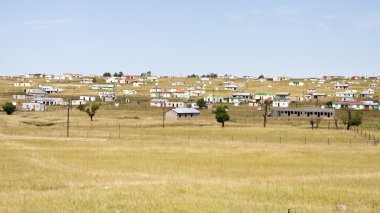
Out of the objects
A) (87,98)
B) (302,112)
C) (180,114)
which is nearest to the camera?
(180,114)

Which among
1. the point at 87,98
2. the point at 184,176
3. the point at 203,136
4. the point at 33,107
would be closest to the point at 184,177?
the point at 184,176

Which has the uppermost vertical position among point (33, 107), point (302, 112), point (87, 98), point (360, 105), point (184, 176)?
point (184, 176)

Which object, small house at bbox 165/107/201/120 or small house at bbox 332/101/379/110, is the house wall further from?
small house at bbox 332/101/379/110

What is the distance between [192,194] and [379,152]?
103 feet

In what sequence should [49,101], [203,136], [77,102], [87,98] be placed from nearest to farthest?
[203,136] < [49,101] < [77,102] < [87,98]

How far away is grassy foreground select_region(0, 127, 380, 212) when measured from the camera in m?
22.8

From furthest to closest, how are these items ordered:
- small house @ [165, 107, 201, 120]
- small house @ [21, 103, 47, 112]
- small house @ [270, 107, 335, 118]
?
small house @ [21, 103, 47, 112] → small house @ [270, 107, 335, 118] → small house @ [165, 107, 201, 120]

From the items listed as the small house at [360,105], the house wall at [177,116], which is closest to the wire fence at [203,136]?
the house wall at [177,116]

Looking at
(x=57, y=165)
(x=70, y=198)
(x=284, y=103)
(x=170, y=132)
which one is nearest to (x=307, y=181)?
(x=70, y=198)

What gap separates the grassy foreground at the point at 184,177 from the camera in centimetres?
2278

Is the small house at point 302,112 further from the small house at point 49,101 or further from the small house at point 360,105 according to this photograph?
the small house at point 49,101

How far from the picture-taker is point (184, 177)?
33750 mm

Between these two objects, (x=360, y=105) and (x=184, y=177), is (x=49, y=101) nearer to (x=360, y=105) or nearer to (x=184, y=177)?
(x=360, y=105)

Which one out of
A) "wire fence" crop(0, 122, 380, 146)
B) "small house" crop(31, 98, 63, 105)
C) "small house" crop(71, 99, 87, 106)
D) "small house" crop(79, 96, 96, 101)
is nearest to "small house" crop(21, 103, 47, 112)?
"small house" crop(31, 98, 63, 105)
